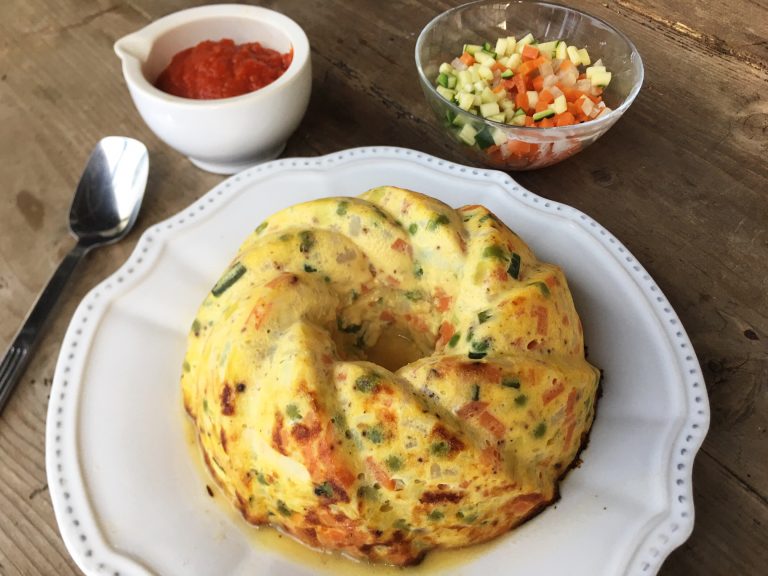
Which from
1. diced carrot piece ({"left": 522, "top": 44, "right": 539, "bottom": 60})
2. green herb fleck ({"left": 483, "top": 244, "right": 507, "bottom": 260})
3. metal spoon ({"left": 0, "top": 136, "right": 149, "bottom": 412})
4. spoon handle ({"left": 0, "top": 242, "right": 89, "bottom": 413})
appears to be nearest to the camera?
green herb fleck ({"left": 483, "top": 244, "right": 507, "bottom": 260})

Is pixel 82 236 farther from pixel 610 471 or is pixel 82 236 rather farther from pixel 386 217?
pixel 610 471

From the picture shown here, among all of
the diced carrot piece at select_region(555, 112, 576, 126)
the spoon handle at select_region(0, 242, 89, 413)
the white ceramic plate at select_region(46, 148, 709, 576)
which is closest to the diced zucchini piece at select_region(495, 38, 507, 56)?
the diced carrot piece at select_region(555, 112, 576, 126)

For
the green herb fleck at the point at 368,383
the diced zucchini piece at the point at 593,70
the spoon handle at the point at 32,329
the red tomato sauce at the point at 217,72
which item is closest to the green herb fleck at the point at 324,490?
the green herb fleck at the point at 368,383

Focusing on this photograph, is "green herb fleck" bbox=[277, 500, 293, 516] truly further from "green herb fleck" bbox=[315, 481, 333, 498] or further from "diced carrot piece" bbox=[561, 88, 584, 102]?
"diced carrot piece" bbox=[561, 88, 584, 102]

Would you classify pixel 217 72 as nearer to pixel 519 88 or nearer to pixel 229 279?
pixel 229 279

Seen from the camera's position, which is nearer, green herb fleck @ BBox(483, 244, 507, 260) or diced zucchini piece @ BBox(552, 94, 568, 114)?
green herb fleck @ BBox(483, 244, 507, 260)

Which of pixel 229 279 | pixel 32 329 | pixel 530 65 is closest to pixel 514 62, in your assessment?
pixel 530 65

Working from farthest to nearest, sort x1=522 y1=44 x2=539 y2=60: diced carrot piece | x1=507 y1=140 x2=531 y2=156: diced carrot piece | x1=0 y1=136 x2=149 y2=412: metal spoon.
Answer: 1. x1=522 y1=44 x2=539 y2=60: diced carrot piece
2. x1=507 y1=140 x2=531 y2=156: diced carrot piece
3. x1=0 y1=136 x2=149 y2=412: metal spoon

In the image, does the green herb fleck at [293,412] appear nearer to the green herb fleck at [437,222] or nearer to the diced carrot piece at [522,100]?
the green herb fleck at [437,222]
